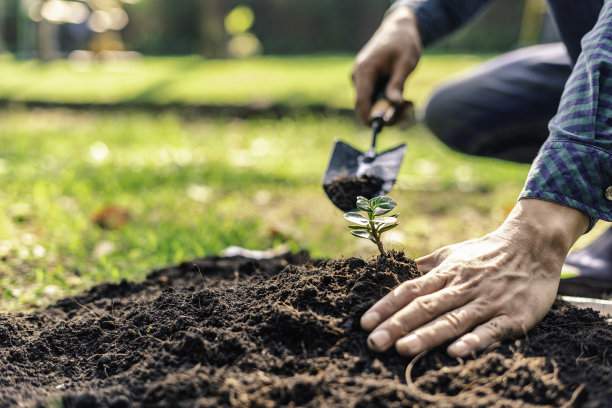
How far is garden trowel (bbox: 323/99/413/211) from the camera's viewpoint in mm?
1887

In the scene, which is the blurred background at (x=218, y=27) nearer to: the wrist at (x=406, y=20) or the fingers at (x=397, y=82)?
the wrist at (x=406, y=20)

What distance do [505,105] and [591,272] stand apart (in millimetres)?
986

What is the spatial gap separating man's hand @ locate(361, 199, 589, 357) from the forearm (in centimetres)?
139

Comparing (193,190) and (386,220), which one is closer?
(386,220)

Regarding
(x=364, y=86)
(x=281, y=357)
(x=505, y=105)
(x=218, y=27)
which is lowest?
(x=281, y=357)

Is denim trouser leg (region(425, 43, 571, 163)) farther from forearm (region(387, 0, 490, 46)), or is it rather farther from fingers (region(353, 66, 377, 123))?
fingers (region(353, 66, 377, 123))

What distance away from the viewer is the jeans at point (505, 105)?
265 centimetres

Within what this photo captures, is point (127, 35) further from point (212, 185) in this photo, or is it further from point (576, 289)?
point (576, 289)

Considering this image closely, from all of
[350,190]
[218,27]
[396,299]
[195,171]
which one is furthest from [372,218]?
[218,27]

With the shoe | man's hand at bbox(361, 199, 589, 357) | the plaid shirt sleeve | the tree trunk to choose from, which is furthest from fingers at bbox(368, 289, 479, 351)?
the tree trunk

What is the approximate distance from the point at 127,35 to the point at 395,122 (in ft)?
59.7

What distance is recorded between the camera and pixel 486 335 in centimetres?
120

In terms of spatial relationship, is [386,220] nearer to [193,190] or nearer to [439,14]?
[439,14]

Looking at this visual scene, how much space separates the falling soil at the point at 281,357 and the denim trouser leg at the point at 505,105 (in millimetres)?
1406
